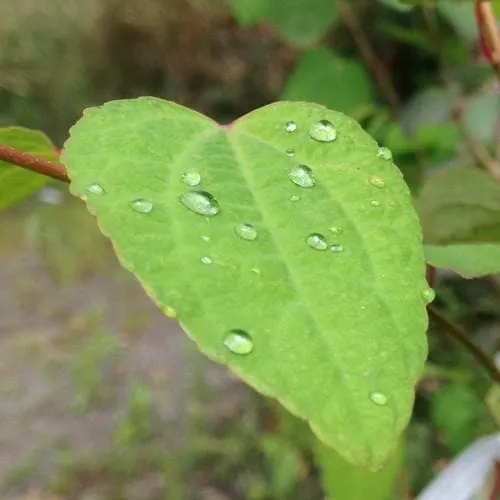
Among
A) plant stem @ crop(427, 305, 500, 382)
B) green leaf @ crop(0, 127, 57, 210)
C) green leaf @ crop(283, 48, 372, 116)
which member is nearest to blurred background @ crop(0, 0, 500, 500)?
green leaf @ crop(283, 48, 372, 116)

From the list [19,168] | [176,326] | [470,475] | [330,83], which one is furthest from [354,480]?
[176,326]

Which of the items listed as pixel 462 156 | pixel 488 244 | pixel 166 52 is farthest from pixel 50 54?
pixel 488 244

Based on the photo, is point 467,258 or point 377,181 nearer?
point 377,181

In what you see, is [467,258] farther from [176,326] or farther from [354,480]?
[176,326]

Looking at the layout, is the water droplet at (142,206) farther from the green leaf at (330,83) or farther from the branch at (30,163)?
the green leaf at (330,83)

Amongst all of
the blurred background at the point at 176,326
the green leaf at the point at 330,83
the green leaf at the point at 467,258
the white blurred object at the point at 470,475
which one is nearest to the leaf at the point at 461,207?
the green leaf at the point at 467,258

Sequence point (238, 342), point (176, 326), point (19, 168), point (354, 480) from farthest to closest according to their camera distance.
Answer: point (176, 326)
point (354, 480)
point (19, 168)
point (238, 342)

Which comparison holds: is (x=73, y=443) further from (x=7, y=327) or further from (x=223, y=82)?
(x=223, y=82)
